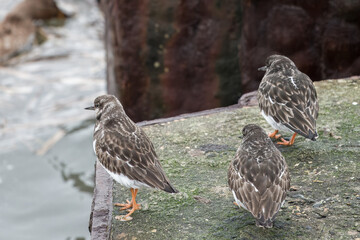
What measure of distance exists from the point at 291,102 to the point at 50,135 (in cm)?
509

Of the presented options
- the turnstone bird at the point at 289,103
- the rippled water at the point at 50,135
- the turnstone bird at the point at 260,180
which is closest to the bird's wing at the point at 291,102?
the turnstone bird at the point at 289,103

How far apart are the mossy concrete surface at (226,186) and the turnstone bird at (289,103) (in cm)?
30

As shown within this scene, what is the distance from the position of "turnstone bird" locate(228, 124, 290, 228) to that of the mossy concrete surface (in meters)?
0.24

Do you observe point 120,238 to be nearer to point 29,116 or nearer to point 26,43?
point 29,116

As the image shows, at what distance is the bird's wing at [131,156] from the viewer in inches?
182

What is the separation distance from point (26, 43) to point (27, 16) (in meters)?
0.63

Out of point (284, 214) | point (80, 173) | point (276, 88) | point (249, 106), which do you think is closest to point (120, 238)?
point (284, 214)

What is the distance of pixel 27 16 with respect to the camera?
41.2 ft

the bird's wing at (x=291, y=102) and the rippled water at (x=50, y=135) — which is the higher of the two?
the bird's wing at (x=291, y=102)

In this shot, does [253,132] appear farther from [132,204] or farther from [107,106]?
[107,106]

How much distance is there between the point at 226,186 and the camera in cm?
510

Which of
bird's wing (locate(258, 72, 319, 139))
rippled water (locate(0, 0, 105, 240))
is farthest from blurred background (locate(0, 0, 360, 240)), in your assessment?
bird's wing (locate(258, 72, 319, 139))

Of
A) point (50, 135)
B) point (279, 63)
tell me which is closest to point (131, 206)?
point (279, 63)

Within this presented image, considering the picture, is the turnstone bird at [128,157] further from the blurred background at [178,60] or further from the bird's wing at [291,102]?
the blurred background at [178,60]
